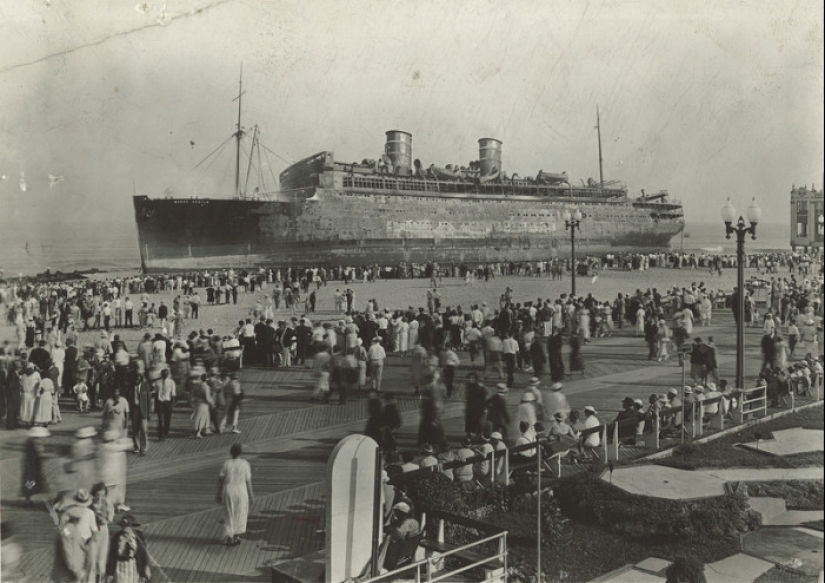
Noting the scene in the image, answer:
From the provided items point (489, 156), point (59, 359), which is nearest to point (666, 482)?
point (59, 359)

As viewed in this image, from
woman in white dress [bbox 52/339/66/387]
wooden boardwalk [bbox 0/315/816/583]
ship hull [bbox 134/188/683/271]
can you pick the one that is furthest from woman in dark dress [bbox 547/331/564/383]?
ship hull [bbox 134/188/683/271]

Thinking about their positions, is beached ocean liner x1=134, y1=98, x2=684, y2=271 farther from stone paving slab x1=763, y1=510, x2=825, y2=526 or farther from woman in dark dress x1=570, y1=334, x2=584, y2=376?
stone paving slab x1=763, y1=510, x2=825, y2=526

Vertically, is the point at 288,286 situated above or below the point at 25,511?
above

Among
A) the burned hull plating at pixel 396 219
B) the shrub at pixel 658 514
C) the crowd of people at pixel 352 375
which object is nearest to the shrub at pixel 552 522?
the shrub at pixel 658 514

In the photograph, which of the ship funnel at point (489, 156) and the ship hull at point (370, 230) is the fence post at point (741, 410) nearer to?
the ship hull at point (370, 230)

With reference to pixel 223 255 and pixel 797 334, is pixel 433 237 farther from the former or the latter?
pixel 797 334

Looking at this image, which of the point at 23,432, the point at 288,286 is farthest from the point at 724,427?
the point at 288,286
